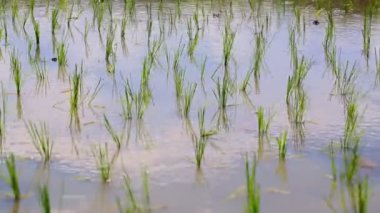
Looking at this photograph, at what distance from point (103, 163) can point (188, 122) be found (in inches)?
27.3

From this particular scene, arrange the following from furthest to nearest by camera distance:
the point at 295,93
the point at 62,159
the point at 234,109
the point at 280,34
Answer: the point at 280,34 → the point at 295,93 → the point at 234,109 → the point at 62,159

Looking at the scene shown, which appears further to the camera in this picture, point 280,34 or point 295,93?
point 280,34

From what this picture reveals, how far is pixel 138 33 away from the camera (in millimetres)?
5195

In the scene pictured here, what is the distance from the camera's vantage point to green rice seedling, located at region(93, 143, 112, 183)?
228cm

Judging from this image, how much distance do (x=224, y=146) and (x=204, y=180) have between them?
0.35 meters

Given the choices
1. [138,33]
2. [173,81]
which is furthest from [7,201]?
[138,33]

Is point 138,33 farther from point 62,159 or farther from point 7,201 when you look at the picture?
point 7,201

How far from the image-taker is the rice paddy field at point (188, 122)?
2.17 metres

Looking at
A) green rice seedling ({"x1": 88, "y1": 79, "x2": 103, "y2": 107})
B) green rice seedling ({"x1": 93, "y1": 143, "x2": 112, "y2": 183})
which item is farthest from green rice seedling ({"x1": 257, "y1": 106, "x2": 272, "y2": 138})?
green rice seedling ({"x1": 88, "y1": 79, "x2": 103, "y2": 107})

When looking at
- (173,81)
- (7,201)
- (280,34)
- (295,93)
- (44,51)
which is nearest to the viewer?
(7,201)

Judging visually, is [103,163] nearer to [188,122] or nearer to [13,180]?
[13,180]

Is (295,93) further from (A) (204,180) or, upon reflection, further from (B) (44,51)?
(B) (44,51)

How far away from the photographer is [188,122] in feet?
9.70

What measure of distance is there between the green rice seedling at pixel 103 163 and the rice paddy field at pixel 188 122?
0.5 inches
